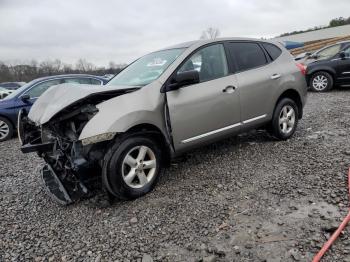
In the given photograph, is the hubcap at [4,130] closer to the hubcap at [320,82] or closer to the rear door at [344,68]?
the hubcap at [320,82]

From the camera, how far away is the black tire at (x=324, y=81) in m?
10.5

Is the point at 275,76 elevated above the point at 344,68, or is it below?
above

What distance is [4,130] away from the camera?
7797 mm

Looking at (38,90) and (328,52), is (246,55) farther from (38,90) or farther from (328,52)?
(328,52)

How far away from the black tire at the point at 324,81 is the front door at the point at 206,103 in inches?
291

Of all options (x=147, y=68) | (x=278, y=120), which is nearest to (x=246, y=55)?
(x=278, y=120)

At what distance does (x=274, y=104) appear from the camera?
16.5ft

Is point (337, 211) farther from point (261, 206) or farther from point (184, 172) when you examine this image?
point (184, 172)

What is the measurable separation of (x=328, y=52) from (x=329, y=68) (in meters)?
0.72

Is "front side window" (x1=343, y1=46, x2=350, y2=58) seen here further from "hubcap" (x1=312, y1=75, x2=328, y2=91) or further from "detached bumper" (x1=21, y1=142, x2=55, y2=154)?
"detached bumper" (x1=21, y1=142, x2=55, y2=154)

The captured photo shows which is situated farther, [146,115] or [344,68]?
[344,68]

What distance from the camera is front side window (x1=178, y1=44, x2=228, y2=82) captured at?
4.13m

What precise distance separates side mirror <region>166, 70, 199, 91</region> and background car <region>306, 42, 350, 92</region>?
26.7 ft

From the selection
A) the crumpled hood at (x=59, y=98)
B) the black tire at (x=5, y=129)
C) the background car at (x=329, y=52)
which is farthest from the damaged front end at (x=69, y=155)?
the background car at (x=329, y=52)
